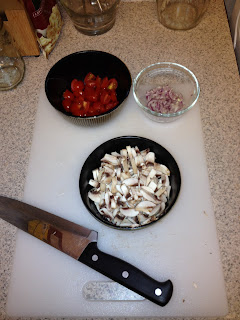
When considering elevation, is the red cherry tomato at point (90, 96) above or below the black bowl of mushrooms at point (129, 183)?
above

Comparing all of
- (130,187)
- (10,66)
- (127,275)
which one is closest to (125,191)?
(130,187)

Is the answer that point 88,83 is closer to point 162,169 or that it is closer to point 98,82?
point 98,82

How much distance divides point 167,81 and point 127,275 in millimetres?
729

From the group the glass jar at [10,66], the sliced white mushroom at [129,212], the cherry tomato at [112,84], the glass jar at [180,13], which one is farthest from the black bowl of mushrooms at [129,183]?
the glass jar at [180,13]

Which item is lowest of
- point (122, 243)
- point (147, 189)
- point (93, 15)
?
point (122, 243)

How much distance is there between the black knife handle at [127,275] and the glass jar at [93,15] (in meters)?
0.91

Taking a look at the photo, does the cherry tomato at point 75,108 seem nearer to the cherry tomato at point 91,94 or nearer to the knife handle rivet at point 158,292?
the cherry tomato at point 91,94

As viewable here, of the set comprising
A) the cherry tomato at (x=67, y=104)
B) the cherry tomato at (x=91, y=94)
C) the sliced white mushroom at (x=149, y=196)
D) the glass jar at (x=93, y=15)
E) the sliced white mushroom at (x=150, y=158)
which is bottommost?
the sliced white mushroom at (x=149, y=196)

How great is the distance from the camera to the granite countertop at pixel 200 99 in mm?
967

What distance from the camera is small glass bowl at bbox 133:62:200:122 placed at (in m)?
1.15

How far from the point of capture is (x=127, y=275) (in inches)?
32.7

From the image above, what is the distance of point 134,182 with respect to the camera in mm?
953

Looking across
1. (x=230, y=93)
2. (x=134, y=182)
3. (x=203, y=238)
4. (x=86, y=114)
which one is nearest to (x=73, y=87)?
(x=86, y=114)

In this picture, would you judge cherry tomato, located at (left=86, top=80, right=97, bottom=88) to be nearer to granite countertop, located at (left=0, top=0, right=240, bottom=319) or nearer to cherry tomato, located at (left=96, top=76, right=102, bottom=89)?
cherry tomato, located at (left=96, top=76, right=102, bottom=89)
